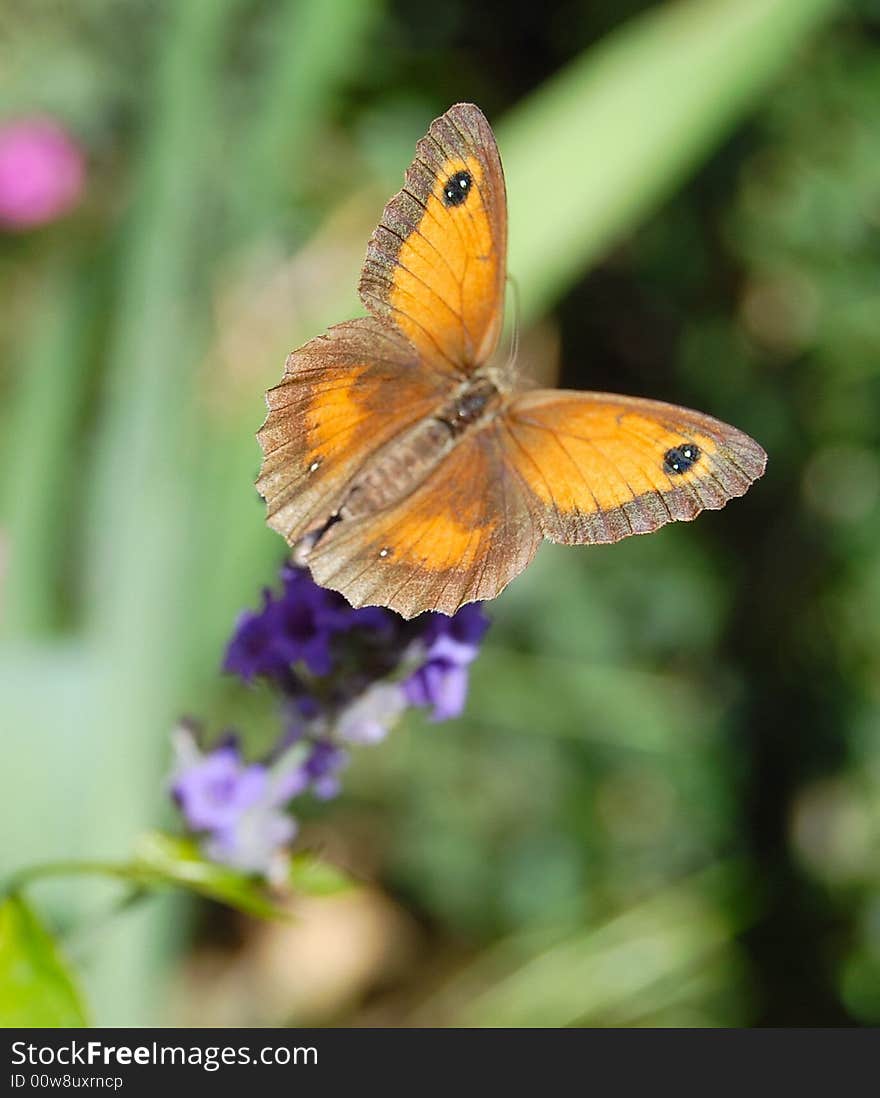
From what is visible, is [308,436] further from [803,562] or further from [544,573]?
[803,562]

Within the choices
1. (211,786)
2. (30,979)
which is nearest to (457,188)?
(211,786)

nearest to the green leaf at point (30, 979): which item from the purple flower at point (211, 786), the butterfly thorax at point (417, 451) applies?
the purple flower at point (211, 786)

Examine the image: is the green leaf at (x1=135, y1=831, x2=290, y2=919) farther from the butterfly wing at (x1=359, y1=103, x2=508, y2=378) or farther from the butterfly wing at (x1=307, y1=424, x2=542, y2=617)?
the butterfly wing at (x1=359, y1=103, x2=508, y2=378)

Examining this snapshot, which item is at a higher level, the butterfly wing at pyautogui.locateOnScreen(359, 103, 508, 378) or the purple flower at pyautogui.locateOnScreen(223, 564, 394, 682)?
the butterfly wing at pyautogui.locateOnScreen(359, 103, 508, 378)

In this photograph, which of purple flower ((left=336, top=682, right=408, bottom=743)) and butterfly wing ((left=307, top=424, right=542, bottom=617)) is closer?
butterfly wing ((left=307, top=424, right=542, bottom=617))

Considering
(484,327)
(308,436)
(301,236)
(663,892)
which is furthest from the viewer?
(301,236)

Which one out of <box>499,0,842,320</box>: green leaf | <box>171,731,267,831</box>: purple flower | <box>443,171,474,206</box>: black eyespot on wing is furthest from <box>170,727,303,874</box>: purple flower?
<box>499,0,842,320</box>: green leaf

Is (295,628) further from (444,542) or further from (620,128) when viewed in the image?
(620,128)

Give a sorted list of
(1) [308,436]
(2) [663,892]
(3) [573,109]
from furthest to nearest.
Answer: (2) [663,892], (3) [573,109], (1) [308,436]
